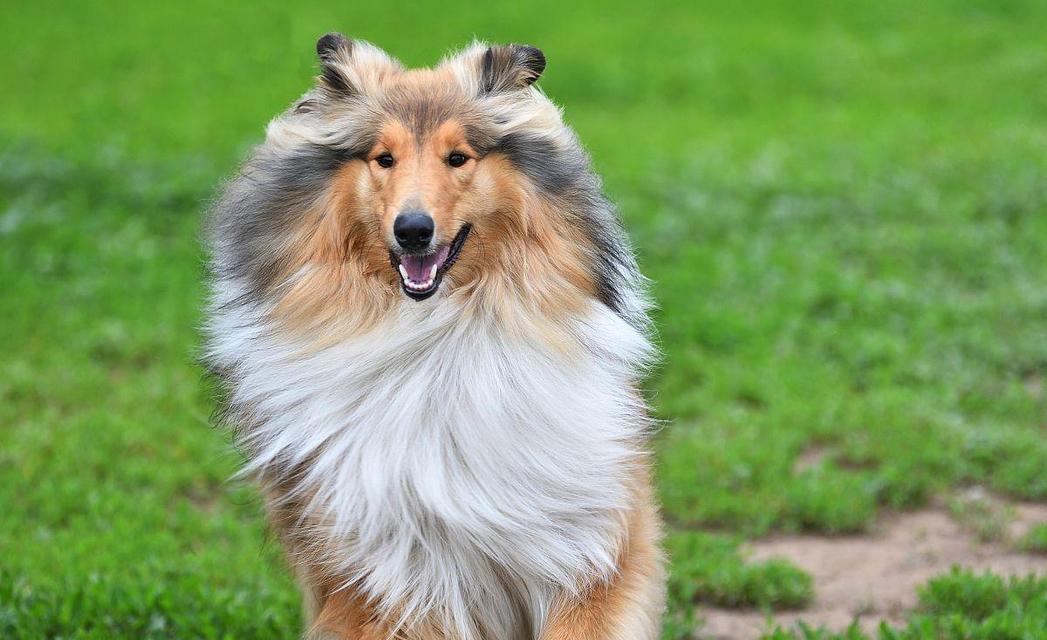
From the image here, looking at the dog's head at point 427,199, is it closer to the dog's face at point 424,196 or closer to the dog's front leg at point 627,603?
the dog's face at point 424,196

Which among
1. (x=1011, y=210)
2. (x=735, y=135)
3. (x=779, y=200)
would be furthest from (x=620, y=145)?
(x=1011, y=210)

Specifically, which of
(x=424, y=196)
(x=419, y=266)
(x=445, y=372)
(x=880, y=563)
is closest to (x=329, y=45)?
(x=424, y=196)

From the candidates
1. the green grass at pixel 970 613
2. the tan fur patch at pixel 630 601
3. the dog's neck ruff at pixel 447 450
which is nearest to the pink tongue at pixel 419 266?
the dog's neck ruff at pixel 447 450

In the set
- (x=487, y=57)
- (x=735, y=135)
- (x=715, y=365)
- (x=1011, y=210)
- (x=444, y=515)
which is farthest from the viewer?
(x=735, y=135)

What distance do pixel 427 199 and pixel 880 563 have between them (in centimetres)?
313

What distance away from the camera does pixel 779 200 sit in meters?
10.8

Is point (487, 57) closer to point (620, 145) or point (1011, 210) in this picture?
point (1011, 210)

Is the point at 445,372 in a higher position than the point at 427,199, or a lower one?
lower

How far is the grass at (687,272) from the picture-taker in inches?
236

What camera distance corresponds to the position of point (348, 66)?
4.12m

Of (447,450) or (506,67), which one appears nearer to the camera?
(447,450)

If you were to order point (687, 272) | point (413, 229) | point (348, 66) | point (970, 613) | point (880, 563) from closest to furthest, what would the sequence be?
point (413, 229)
point (348, 66)
point (970, 613)
point (880, 563)
point (687, 272)

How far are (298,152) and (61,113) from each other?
33.3 feet

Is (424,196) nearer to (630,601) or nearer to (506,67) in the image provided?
(506,67)
